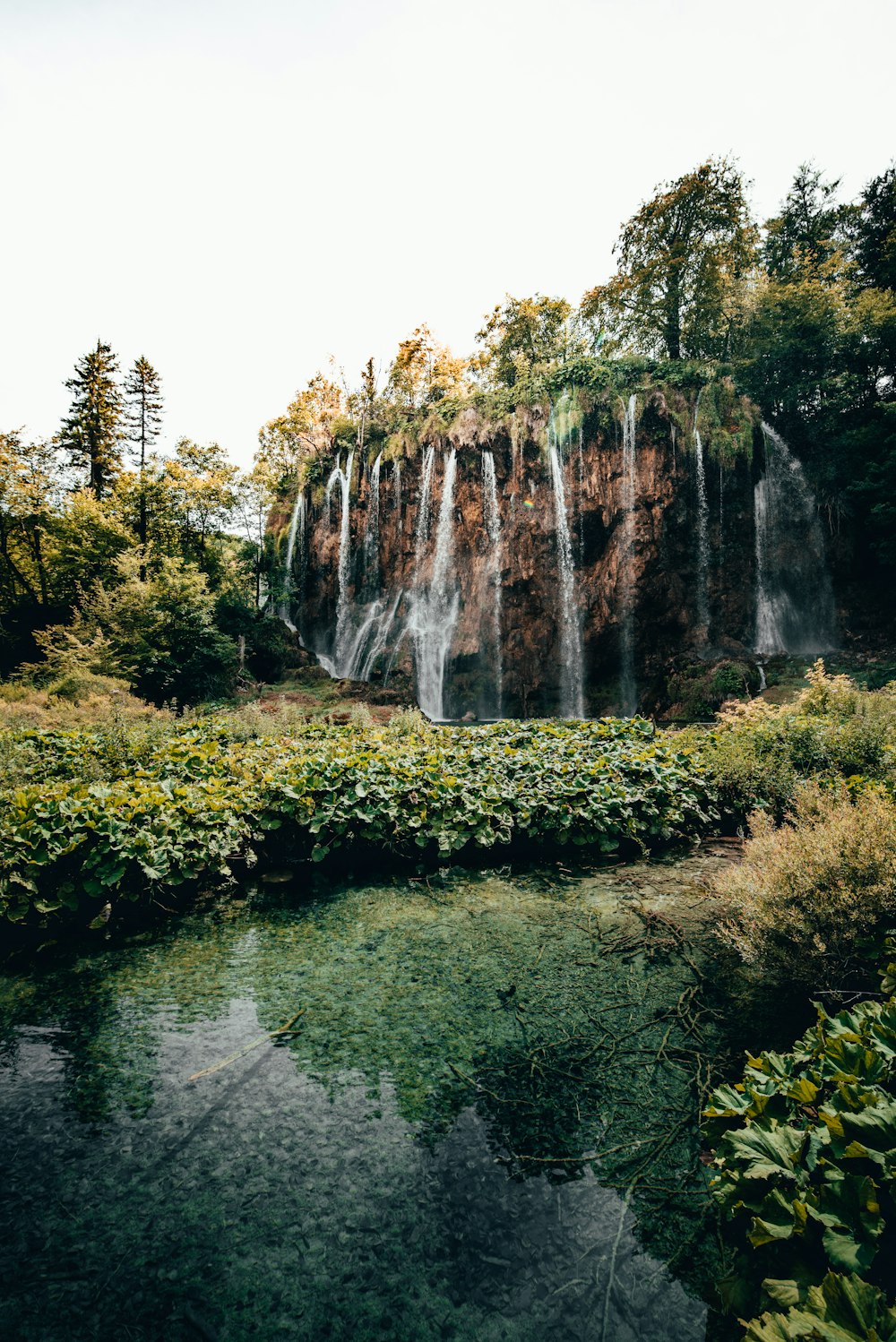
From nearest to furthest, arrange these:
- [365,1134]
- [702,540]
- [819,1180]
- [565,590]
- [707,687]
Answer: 1. [819,1180]
2. [365,1134]
3. [707,687]
4. [702,540]
5. [565,590]

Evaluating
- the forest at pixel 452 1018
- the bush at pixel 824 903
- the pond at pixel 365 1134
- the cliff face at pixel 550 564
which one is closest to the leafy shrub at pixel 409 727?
the forest at pixel 452 1018

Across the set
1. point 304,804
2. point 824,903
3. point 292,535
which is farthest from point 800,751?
point 292,535

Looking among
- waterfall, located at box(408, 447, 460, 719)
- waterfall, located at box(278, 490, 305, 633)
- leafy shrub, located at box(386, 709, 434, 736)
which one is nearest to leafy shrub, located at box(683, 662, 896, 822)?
leafy shrub, located at box(386, 709, 434, 736)

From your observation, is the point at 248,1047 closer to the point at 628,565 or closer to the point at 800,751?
the point at 800,751

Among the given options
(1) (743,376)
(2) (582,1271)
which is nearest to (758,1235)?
(2) (582,1271)

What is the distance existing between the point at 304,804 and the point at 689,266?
91.5 ft

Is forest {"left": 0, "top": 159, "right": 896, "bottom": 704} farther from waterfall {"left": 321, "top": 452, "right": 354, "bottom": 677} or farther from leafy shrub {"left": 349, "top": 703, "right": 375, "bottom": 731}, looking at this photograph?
leafy shrub {"left": 349, "top": 703, "right": 375, "bottom": 731}

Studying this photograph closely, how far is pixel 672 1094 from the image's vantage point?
9.49ft

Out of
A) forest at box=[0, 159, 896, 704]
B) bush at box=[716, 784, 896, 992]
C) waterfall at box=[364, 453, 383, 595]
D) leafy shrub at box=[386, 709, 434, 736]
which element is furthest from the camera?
waterfall at box=[364, 453, 383, 595]

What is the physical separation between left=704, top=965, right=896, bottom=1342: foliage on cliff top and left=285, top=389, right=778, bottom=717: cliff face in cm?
1817

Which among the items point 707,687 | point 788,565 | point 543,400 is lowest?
point 707,687

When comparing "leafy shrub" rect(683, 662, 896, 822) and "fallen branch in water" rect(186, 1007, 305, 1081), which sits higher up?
"leafy shrub" rect(683, 662, 896, 822)

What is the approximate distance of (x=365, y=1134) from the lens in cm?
276

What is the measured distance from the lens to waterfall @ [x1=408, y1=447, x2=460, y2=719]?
23641 mm
